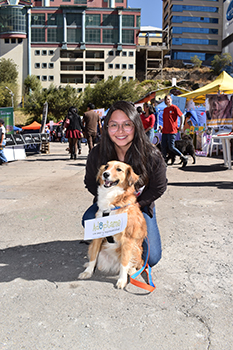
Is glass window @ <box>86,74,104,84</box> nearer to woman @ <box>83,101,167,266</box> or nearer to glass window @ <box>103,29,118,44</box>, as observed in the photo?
glass window @ <box>103,29,118,44</box>

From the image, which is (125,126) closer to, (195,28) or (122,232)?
(122,232)

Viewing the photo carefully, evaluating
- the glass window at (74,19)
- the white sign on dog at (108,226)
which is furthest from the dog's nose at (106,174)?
the glass window at (74,19)

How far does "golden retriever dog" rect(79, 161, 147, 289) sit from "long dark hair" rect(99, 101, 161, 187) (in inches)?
8.5

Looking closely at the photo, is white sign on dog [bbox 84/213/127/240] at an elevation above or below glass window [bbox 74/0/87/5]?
below

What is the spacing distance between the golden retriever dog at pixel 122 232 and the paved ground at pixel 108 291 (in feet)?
0.42

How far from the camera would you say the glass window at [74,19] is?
74.4m

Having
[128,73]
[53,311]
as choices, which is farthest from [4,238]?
[128,73]

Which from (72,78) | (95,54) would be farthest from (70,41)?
(72,78)

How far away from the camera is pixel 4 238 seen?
365cm

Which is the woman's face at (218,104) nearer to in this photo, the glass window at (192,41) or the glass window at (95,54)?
the glass window at (95,54)

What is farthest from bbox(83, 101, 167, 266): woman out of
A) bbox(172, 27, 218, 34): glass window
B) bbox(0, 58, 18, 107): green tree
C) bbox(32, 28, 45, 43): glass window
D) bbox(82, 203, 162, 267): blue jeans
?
bbox(172, 27, 218, 34): glass window

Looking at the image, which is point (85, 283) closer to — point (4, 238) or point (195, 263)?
point (195, 263)

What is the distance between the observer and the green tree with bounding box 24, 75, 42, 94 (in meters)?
70.4

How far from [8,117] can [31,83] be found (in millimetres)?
62117
